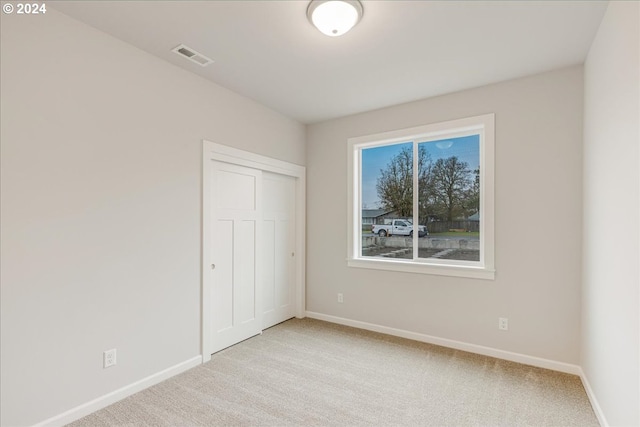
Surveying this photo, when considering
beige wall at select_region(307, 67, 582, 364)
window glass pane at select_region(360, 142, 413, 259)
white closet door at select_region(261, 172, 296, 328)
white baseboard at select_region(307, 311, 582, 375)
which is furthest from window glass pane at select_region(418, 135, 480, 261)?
white closet door at select_region(261, 172, 296, 328)

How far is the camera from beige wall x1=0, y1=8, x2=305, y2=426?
1.87m

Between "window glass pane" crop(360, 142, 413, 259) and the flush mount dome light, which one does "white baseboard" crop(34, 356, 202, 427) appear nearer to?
"window glass pane" crop(360, 142, 413, 259)

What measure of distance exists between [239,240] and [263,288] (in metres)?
0.75

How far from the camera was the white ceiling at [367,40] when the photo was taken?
2.01 metres

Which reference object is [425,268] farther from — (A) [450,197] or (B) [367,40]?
(B) [367,40]

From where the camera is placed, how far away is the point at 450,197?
3480 millimetres

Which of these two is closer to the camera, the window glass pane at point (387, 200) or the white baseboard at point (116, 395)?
the white baseboard at point (116, 395)

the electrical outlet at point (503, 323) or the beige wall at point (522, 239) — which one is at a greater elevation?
the beige wall at point (522, 239)

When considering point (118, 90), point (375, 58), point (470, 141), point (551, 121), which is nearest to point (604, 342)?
point (551, 121)

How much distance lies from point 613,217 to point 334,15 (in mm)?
2105

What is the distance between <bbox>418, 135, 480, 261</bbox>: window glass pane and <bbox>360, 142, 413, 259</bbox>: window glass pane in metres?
0.16

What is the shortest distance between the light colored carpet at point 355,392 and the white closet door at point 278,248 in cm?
79

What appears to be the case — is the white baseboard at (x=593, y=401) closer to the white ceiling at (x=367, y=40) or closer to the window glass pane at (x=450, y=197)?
the window glass pane at (x=450, y=197)

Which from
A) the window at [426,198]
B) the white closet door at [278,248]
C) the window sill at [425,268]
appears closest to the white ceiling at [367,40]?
the window at [426,198]
